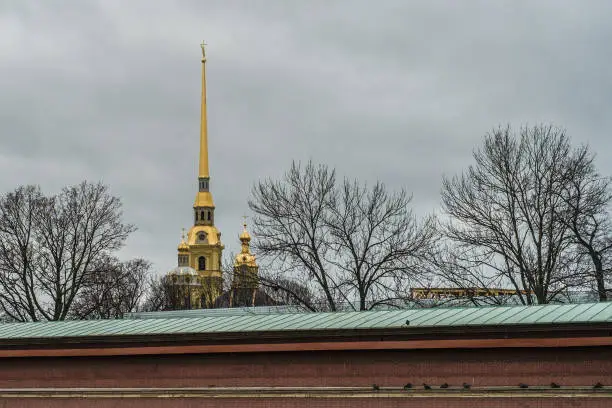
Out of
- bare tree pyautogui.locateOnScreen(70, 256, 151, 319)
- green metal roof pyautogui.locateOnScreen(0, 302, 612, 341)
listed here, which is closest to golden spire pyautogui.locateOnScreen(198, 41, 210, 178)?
bare tree pyautogui.locateOnScreen(70, 256, 151, 319)

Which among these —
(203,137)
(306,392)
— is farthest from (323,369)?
(203,137)

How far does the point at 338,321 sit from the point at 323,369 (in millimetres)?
1431

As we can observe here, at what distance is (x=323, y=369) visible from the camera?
26328 mm

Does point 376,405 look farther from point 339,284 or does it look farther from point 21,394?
point 339,284

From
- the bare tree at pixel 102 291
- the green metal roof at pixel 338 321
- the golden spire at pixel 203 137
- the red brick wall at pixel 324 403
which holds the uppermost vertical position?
the golden spire at pixel 203 137

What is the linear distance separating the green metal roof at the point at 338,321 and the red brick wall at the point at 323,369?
24.0 inches

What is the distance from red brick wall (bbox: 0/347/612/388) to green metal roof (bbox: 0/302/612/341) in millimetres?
610

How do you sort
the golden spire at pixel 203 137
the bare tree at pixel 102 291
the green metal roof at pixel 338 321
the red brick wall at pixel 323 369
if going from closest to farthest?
the red brick wall at pixel 323 369, the green metal roof at pixel 338 321, the bare tree at pixel 102 291, the golden spire at pixel 203 137

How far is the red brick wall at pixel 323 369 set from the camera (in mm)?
24266

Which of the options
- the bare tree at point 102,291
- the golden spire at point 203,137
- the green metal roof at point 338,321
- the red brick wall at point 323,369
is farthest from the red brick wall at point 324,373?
the golden spire at point 203,137

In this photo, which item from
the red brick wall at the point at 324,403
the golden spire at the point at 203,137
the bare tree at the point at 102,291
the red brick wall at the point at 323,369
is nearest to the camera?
the red brick wall at the point at 324,403

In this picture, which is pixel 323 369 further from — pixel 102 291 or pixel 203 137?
pixel 203 137

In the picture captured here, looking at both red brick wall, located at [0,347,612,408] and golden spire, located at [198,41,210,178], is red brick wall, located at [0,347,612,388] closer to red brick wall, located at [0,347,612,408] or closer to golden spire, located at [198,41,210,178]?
red brick wall, located at [0,347,612,408]

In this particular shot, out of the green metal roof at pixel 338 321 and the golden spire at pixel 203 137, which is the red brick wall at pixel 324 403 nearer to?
the green metal roof at pixel 338 321
